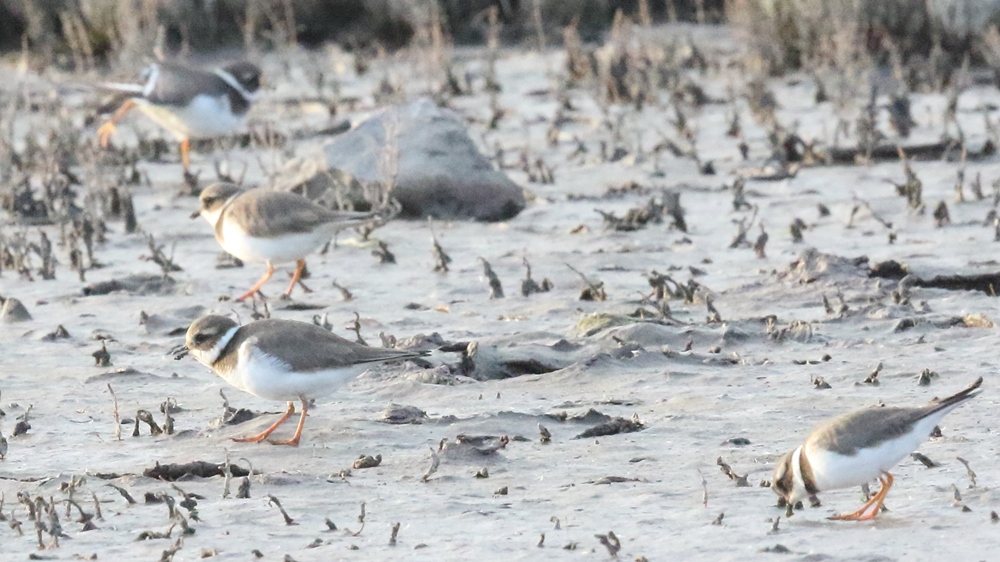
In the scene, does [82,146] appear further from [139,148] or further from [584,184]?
[584,184]

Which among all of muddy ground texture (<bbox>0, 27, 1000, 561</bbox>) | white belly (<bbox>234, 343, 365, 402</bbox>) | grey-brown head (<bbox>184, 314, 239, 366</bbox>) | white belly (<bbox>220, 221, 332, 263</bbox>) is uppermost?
grey-brown head (<bbox>184, 314, 239, 366</bbox>)

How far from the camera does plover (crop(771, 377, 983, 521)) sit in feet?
13.6

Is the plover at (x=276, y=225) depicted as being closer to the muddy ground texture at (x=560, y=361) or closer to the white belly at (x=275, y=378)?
the muddy ground texture at (x=560, y=361)

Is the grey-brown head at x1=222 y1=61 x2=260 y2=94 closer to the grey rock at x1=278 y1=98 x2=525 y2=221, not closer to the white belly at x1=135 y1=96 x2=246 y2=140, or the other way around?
the white belly at x1=135 y1=96 x2=246 y2=140

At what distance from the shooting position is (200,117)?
10859 mm

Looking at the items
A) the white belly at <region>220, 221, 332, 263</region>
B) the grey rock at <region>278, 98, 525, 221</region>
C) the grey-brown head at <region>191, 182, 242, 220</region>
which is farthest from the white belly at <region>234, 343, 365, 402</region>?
the grey rock at <region>278, 98, 525, 221</region>

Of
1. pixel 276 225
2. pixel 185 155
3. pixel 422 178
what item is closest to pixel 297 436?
pixel 276 225

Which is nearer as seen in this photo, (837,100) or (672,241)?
(672,241)

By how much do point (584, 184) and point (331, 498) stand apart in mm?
5932

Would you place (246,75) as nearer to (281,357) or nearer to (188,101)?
(188,101)

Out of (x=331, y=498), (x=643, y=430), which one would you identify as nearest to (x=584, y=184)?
(x=643, y=430)

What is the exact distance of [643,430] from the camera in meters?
5.19

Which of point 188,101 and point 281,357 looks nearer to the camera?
point 281,357

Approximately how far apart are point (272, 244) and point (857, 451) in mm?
3807
